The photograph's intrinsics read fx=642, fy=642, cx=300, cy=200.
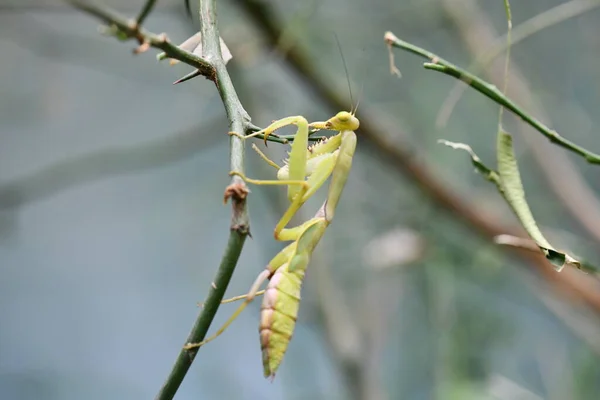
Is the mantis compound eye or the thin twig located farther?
the mantis compound eye

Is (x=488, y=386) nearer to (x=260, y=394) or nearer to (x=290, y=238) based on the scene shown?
(x=260, y=394)

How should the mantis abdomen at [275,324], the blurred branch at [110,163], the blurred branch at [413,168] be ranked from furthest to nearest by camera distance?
the blurred branch at [110,163] → the blurred branch at [413,168] → the mantis abdomen at [275,324]

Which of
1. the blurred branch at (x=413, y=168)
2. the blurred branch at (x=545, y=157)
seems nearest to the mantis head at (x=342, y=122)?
the blurred branch at (x=413, y=168)

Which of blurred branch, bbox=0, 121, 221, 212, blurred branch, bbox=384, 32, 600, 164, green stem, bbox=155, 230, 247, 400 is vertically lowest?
green stem, bbox=155, 230, 247, 400

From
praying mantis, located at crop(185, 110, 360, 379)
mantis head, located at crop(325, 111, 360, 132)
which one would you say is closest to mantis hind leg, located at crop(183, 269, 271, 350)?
praying mantis, located at crop(185, 110, 360, 379)

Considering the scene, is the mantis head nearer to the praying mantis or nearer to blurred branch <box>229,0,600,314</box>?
the praying mantis

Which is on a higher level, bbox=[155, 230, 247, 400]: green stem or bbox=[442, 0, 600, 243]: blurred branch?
bbox=[442, 0, 600, 243]: blurred branch

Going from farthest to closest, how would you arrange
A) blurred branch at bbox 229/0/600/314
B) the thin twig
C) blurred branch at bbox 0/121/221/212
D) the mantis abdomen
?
blurred branch at bbox 0/121/221/212 < blurred branch at bbox 229/0/600/314 < the mantis abdomen < the thin twig

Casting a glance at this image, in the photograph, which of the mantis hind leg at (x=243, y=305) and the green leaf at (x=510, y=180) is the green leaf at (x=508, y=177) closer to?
the green leaf at (x=510, y=180)

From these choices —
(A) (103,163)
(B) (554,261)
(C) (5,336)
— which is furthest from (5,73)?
(B) (554,261)
